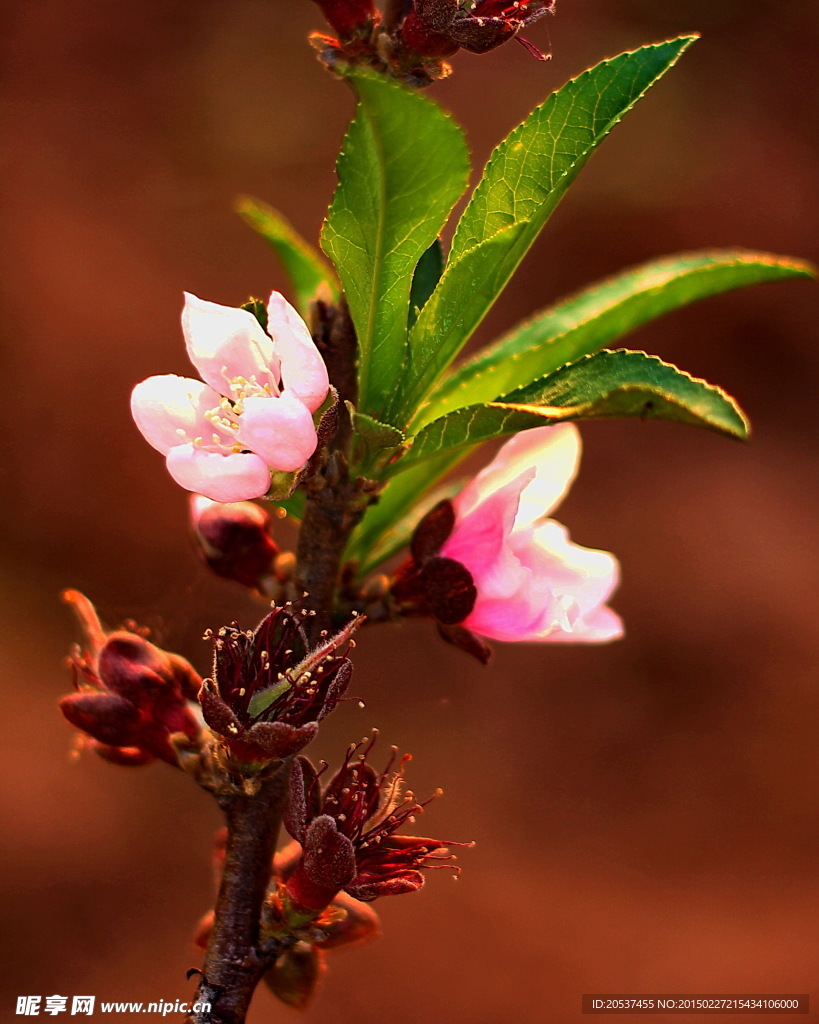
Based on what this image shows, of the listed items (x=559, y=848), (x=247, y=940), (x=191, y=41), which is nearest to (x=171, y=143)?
(x=191, y=41)

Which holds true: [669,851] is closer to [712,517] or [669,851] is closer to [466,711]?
[466,711]

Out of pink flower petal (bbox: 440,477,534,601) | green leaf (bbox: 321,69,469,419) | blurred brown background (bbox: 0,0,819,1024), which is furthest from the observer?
blurred brown background (bbox: 0,0,819,1024)

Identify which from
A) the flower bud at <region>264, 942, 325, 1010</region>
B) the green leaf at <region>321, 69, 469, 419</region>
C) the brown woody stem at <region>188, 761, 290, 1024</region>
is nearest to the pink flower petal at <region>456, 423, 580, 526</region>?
the green leaf at <region>321, 69, 469, 419</region>

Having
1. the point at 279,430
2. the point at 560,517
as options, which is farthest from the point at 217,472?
the point at 560,517

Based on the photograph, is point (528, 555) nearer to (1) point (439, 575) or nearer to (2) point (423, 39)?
(1) point (439, 575)

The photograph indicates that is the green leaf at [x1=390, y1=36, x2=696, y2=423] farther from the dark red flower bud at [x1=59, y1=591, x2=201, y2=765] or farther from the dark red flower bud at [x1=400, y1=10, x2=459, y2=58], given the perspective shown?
the dark red flower bud at [x1=59, y1=591, x2=201, y2=765]

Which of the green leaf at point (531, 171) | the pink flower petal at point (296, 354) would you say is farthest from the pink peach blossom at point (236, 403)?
the green leaf at point (531, 171)
